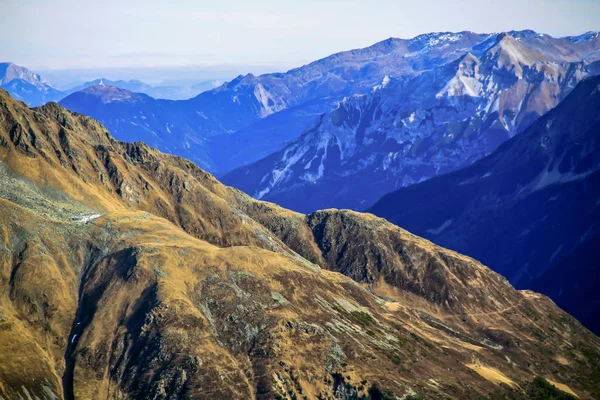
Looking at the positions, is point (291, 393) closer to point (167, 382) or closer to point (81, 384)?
point (167, 382)

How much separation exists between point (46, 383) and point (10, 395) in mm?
14776

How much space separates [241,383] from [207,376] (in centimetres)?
1018

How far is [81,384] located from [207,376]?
1404 inches

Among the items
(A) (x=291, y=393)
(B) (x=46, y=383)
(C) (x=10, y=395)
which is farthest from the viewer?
(A) (x=291, y=393)

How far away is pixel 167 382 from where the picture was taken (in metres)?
194

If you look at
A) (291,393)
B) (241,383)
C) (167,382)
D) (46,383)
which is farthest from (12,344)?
(291,393)

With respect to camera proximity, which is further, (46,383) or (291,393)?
(291,393)

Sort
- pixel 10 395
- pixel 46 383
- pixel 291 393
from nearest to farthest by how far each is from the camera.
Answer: pixel 10 395
pixel 46 383
pixel 291 393

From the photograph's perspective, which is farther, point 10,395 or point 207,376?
point 207,376

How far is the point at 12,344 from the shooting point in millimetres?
191500

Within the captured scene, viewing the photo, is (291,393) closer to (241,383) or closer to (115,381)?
(241,383)

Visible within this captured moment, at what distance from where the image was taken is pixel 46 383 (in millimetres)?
187250

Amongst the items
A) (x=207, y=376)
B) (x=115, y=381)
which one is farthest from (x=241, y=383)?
(x=115, y=381)

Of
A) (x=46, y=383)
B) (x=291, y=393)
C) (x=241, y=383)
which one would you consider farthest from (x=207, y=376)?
(x=46, y=383)
